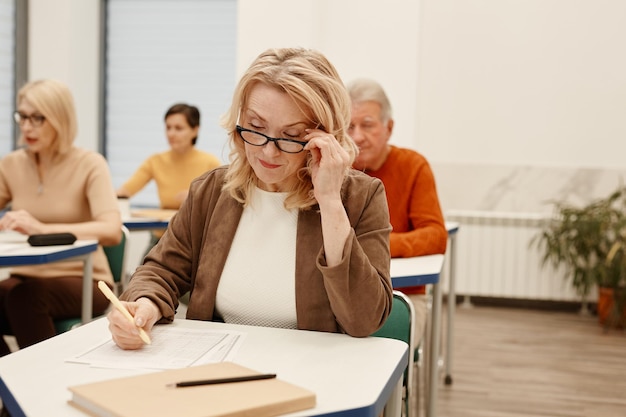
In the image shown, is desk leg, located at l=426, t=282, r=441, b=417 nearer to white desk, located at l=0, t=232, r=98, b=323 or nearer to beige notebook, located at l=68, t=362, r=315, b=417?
white desk, located at l=0, t=232, r=98, b=323

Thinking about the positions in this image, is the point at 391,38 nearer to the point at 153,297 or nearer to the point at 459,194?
the point at 459,194

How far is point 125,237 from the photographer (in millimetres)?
3428

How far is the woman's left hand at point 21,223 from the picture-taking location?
2.96 m

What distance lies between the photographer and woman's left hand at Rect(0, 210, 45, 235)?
296cm

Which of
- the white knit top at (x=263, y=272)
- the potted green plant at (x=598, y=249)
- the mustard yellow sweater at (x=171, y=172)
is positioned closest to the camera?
the white knit top at (x=263, y=272)

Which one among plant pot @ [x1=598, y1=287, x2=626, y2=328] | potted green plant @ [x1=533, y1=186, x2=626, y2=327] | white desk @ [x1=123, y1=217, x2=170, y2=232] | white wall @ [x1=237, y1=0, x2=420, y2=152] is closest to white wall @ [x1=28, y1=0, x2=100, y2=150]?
white wall @ [x1=237, y1=0, x2=420, y2=152]

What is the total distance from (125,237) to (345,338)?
200 centimetres

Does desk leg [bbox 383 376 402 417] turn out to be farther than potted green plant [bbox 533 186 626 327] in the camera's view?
No

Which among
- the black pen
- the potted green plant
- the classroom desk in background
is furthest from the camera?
the potted green plant

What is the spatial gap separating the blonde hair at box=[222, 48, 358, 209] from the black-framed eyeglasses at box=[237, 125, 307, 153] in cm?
7

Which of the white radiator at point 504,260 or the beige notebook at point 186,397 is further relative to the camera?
the white radiator at point 504,260

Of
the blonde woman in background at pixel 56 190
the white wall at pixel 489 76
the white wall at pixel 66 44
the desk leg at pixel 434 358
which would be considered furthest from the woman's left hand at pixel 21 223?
the white wall at pixel 66 44

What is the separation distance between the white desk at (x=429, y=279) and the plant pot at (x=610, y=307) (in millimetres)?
2771

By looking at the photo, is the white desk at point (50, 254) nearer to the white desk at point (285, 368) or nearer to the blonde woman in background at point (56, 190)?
the blonde woman in background at point (56, 190)
